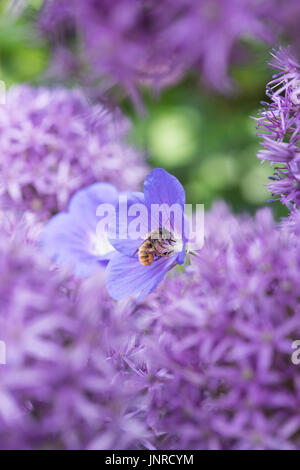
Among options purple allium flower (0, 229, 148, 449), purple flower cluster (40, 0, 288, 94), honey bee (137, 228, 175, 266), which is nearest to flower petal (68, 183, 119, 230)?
honey bee (137, 228, 175, 266)

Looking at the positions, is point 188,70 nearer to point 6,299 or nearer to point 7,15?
point 7,15

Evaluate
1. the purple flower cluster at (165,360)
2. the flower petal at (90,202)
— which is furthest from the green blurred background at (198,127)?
the purple flower cluster at (165,360)

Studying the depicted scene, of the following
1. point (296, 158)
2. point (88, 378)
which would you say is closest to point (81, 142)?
point (296, 158)

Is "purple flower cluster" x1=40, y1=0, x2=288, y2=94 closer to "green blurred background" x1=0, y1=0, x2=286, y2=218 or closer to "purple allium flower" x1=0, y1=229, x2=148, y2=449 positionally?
"green blurred background" x1=0, y1=0, x2=286, y2=218

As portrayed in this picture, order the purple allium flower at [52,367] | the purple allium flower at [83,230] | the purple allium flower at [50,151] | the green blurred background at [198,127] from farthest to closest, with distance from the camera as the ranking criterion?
the green blurred background at [198,127], the purple allium flower at [50,151], the purple allium flower at [83,230], the purple allium flower at [52,367]

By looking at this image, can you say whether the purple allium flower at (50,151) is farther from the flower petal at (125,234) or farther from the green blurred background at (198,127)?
the green blurred background at (198,127)
